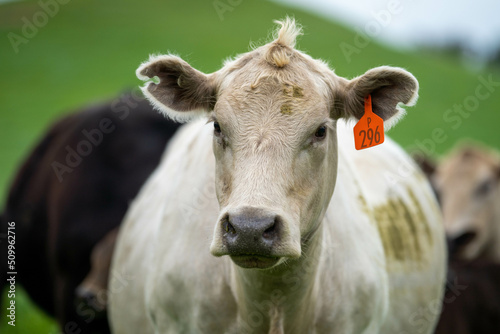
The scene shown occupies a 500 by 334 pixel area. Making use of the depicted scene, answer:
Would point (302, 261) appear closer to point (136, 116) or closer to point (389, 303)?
point (389, 303)

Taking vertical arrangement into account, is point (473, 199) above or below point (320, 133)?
below

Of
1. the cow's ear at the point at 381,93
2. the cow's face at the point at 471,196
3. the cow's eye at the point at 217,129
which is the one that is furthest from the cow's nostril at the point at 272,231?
the cow's face at the point at 471,196

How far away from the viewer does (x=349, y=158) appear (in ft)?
15.3

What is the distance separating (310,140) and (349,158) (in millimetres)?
1416

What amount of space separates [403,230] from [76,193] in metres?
3.17

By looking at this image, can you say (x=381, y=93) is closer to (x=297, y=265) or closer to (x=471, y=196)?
(x=297, y=265)

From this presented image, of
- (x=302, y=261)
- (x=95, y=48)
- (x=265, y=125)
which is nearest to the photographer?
(x=265, y=125)

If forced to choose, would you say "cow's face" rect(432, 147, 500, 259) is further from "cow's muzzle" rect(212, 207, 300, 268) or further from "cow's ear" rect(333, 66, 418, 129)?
"cow's muzzle" rect(212, 207, 300, 268)

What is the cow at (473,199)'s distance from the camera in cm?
841

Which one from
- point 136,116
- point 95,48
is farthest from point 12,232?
point 95,48

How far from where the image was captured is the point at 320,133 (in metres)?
3.35

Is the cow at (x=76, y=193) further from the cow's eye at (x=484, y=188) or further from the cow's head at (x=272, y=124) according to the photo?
the cow's eye at (x=484, y=188)

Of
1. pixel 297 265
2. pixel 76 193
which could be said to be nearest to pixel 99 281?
pixel 76 193

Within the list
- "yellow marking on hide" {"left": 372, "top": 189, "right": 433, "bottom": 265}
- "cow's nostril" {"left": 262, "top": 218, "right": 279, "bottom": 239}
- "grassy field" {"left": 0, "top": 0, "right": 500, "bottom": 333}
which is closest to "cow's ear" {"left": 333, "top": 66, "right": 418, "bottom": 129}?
"cow's nostril" {"left": 262, "top": 218, "right": 279, "bottom": 239}
